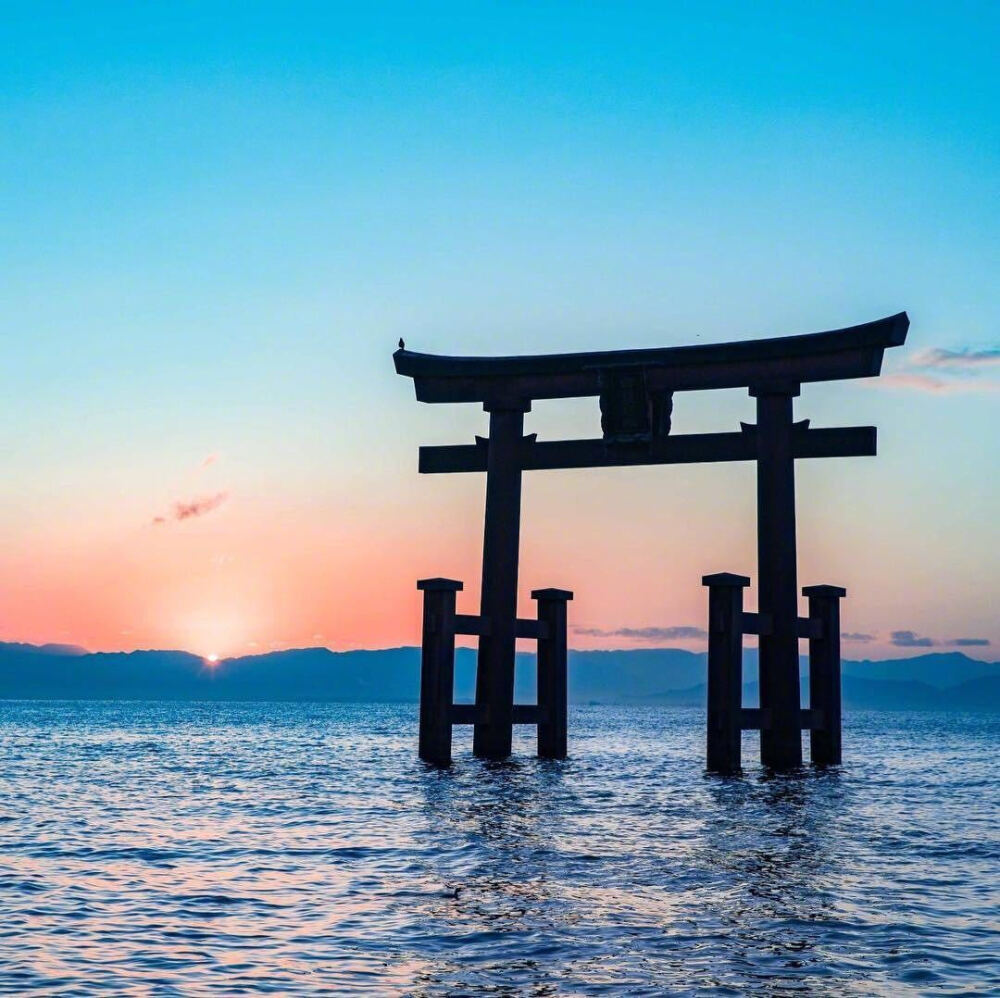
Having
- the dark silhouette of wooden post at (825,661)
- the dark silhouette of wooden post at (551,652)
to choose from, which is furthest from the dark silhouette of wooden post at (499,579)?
the dark silhouette of wooden post at (825,661)

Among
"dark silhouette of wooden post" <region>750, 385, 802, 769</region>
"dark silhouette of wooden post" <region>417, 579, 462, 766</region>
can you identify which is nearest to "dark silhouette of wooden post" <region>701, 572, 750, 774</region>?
"dark silhouette of wooden post" <region>750, 385, 802, 769</region>

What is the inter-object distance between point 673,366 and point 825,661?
18.2 feet

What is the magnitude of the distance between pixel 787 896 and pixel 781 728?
9.97 m

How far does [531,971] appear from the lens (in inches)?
290

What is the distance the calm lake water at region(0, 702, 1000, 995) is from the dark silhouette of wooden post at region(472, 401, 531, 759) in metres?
0.85

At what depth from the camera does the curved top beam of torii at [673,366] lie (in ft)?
63.5

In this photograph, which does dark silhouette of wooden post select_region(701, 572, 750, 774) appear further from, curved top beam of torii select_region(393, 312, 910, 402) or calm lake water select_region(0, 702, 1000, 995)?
curved top beam of torii select_region(393, 312, 910, 402)

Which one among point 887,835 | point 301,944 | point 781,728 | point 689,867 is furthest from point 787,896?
point 781,728

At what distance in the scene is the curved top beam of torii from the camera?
19.3m

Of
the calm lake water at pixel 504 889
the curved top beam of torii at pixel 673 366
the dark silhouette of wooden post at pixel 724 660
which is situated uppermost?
the curved top beam of torii at pixel 673 366

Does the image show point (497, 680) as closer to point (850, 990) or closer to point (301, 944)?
point (301, 944)

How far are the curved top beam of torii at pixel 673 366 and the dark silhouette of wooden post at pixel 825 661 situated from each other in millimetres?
3964

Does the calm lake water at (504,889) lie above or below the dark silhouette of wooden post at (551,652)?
below

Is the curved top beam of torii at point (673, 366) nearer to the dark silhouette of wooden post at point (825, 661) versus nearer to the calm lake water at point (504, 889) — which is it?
the dark silhouette of wooden post at point (825, 661)
